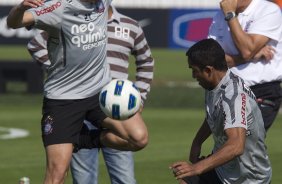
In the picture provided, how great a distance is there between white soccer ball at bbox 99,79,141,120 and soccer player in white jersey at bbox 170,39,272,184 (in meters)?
1.07

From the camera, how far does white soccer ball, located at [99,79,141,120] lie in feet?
32.3

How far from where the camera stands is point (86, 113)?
10.3 metres

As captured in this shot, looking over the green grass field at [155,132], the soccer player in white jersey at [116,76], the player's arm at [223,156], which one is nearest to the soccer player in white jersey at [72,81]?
the soccer player in white jersey at [116,76]

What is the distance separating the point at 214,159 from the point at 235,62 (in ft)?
6.94

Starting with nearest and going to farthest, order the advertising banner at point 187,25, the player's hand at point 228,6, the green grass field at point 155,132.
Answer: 1. the player's hand at point 228,6
2. the green grass field at point 155,132
3. the advertising banner at point 187,25

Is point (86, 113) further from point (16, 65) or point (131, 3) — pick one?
point (131, 3)

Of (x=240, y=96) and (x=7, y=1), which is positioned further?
(x=7, y=1)

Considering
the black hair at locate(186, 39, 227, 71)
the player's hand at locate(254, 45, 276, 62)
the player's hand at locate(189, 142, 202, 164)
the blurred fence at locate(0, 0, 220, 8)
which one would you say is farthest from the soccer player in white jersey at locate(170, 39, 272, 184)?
the blurred fence at locate(0, 0, 220, 8)

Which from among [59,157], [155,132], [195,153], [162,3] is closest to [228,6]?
[195,153]

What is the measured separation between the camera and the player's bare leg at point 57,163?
9.80 meters

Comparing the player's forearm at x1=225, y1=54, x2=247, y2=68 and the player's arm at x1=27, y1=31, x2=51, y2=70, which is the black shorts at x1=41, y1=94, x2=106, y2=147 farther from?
the player's forearm at x1=225, y1=54, x2=247, y2=68

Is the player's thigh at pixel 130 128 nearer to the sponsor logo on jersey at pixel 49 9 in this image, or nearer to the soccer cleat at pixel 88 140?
the soccer cleat at pixel 88 140

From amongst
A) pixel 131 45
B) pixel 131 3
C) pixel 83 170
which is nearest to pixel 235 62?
pixel 131 45

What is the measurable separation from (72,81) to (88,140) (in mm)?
616
